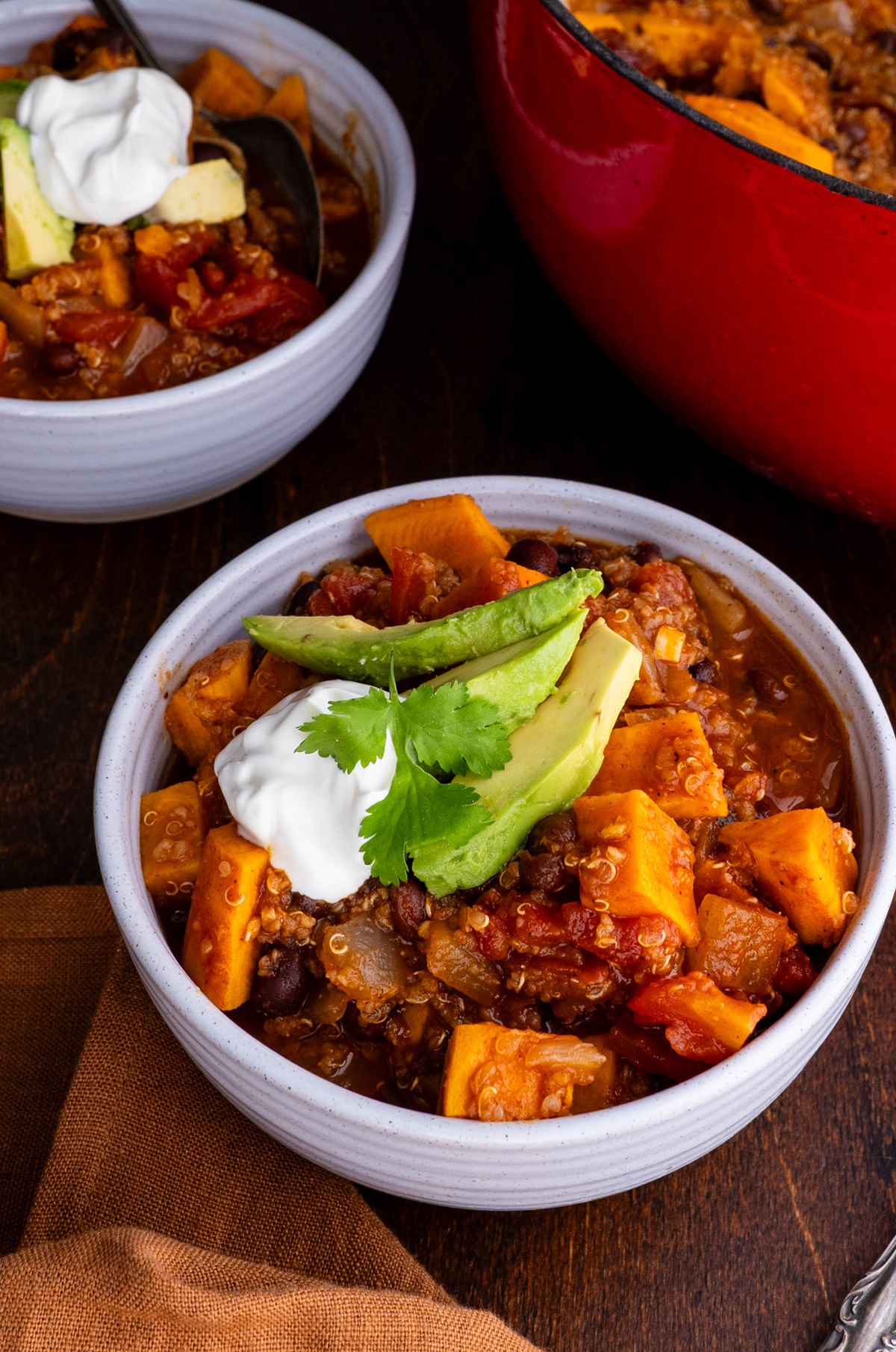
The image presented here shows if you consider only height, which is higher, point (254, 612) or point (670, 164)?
point (670, 164)

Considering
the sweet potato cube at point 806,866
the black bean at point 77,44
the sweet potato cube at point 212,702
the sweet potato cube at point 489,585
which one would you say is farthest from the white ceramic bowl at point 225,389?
the sweet potato cube at point 806,866

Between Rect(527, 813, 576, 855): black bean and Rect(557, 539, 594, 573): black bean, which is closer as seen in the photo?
Rect(527, 813, 576, 855): black bean

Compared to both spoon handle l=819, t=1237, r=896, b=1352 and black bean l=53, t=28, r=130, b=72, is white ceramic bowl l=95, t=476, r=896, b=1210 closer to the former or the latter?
spoon handle l=819, t=1237, r=896, b=1352

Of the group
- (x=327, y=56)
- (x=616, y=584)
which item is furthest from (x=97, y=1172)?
(x=327, y=56)

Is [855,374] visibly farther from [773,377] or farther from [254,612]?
[254,612]

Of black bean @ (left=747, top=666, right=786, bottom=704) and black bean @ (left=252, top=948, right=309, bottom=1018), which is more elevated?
black bean @ (left=747, top=666, right=786, bottom=704)

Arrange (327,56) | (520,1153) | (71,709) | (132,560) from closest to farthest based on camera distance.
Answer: (520,1153), (71,709), (132,560), (327,56)

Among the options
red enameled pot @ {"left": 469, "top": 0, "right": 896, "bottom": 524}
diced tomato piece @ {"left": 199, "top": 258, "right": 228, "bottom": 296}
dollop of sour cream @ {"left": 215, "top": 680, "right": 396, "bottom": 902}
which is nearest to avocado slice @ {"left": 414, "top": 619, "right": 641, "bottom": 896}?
dollop of sour cream @ {"left": 215, "top": 680, "right": 396, "bottom": 902}
